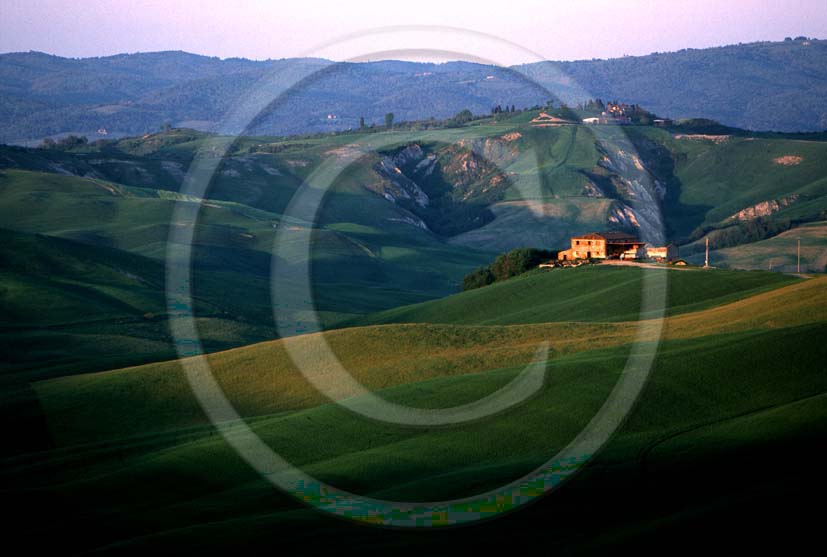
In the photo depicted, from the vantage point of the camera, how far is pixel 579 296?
9731cm

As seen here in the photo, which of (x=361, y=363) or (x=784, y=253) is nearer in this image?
(x=361, y=363)

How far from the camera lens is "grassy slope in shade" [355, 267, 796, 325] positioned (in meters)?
86.1

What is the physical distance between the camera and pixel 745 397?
159ft

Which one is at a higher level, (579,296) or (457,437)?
(457,437)

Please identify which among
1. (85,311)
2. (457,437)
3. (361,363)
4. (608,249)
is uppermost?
(608,249)

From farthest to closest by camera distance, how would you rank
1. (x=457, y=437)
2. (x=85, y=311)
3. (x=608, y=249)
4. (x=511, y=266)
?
1. (x=608, y=249)
2. (x=511, y=266)
3. (x=85, y=311)
4. (x=457, y=437)

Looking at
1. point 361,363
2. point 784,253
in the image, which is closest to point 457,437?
point 361,363

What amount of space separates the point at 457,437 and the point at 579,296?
2016 inches

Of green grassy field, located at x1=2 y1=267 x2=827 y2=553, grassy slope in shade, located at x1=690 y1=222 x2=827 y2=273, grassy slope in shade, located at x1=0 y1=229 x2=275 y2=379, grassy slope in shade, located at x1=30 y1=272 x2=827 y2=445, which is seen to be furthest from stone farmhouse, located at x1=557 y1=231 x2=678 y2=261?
grassy slope in shade, located at x1=30 y1=272 x2=827 y2=445

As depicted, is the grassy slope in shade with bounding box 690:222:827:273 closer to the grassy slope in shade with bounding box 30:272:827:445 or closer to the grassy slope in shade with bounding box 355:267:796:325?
the grassy slope in shade with bounding box 355:267:796:325

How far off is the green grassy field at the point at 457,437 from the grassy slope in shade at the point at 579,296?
5.27 metres

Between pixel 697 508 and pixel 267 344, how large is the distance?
5061cm

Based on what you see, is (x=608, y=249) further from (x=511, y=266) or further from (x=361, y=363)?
(x=361, y=363)

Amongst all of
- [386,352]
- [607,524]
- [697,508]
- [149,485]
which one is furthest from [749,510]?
[386,352]
